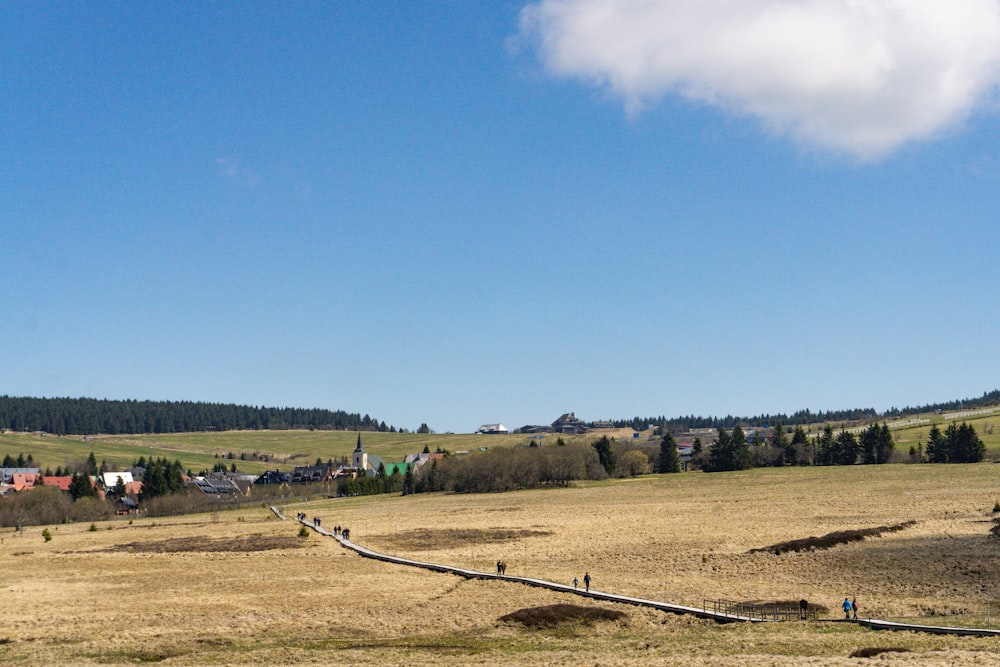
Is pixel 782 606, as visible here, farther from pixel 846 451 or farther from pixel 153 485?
pixel 846 451

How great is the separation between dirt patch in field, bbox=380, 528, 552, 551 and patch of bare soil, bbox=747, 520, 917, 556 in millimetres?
20149

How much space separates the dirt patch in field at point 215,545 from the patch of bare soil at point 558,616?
3556 centimetres

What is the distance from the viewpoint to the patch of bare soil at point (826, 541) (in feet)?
185

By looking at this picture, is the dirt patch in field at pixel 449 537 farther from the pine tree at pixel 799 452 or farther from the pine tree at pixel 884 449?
the pine tree at pixel 884 449

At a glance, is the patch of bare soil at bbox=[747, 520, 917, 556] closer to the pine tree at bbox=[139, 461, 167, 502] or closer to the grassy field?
the grassy field

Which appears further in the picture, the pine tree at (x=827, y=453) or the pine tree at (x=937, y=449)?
the pine tree at (x=827, y=453)

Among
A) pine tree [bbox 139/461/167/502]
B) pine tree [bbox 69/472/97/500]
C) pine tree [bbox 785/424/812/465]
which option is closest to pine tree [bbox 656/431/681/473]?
pine tree [bbox 785/424/812/465]

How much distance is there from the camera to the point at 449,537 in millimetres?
74750

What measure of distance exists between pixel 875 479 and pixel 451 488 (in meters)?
58.5

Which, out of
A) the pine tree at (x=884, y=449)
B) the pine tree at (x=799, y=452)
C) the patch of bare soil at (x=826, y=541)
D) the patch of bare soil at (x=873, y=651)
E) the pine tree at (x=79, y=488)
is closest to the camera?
the patch of bare soil at (x=873, y=651)

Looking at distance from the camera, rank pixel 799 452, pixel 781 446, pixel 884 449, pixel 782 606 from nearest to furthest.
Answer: pixel 782 606
pixel 884 449
pixel 799 452
pixel 781 446

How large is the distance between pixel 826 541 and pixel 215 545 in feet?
147

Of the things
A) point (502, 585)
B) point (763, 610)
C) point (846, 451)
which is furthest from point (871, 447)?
point (763, 610)

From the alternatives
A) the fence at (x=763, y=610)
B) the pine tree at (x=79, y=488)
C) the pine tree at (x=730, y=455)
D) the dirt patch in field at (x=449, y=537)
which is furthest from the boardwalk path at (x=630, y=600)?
the pine tree at (x=730, y=455)
